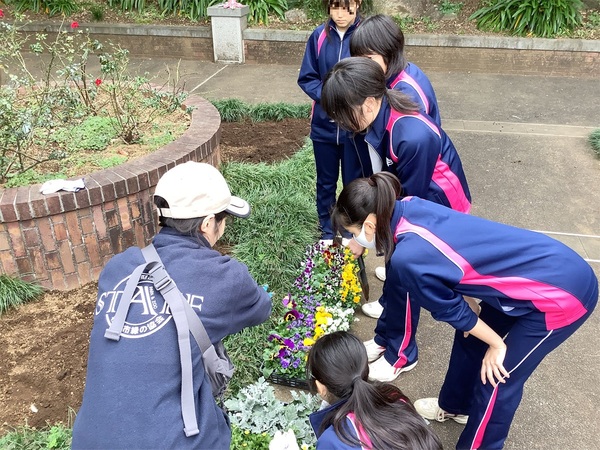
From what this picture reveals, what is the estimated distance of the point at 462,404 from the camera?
7.97 ft

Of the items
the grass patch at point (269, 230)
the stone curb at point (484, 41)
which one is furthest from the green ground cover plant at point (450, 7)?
the grass patch at point (269, 230)

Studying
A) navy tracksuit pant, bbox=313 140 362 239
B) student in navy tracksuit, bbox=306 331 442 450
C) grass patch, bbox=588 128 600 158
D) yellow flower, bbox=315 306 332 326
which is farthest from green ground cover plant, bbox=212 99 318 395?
grass patch, bbox=588 128 600 158

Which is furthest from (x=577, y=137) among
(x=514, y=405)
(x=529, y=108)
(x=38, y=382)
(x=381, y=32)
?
(x=38, y=382)

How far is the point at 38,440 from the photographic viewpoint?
7.51ft

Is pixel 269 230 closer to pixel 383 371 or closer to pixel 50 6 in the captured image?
pixel 383 371

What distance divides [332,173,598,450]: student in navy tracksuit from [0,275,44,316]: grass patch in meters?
2.06

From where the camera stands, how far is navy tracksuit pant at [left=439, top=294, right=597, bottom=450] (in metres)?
1.93

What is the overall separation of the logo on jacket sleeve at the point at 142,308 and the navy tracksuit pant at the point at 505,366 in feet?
3.89

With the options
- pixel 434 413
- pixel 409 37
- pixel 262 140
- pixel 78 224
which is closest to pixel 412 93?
pixel 434 413

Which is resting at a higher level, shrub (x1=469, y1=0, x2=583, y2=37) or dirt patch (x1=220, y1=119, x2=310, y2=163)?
shrub (x1=469, y1=0, x2=583, y2=37)

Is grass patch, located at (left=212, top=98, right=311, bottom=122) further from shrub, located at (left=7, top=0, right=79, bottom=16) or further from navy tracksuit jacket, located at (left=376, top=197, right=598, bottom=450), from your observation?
shrub, located at (left=7, top=0, right=79, bottom=16)

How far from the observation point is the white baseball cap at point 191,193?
1640 millimetres

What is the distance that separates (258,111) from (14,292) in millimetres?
3629

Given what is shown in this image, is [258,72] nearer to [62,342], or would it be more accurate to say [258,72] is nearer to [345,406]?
[62,342]
